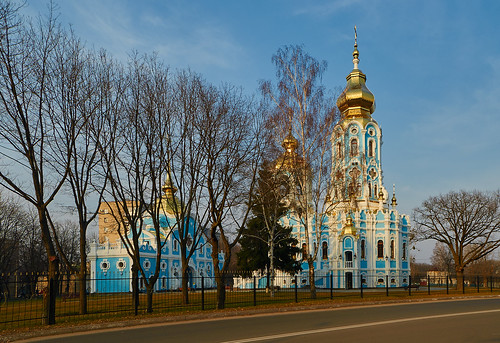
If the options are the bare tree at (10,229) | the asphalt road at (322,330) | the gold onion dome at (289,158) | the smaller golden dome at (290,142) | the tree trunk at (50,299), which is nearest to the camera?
the asphalt road at (322,330)

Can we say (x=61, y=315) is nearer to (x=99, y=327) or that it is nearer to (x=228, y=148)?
(x=99, y=327)

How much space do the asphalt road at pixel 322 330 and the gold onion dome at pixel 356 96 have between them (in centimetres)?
3859

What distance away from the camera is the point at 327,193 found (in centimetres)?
2638

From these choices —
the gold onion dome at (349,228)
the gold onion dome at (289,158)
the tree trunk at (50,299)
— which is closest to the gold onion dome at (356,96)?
the gold onion dome at (349,228)

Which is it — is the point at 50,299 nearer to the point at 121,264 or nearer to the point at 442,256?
the point at 121,264

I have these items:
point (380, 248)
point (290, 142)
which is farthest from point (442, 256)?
point (290, 142)

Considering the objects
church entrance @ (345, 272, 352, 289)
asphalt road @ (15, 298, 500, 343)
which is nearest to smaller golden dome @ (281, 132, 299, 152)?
asphalt road @ (15, 298, 500, 343)

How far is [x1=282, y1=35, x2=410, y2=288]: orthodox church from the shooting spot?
47.6 metres

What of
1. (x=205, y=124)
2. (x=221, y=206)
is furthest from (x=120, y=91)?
(x=221, y=206)

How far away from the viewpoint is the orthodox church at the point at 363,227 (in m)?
47.6

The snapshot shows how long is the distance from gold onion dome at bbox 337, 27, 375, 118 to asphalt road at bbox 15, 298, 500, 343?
3859 cm

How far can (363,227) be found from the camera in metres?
49.2

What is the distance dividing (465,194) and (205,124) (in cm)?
2922

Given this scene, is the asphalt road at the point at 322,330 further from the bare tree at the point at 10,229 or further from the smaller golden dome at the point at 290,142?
the bare tree at the point at 10,229
